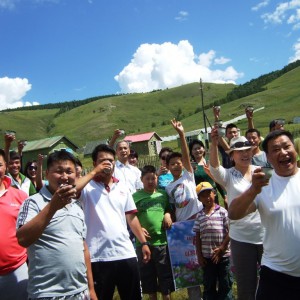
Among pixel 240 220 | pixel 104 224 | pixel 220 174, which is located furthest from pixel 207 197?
pixel 104 224

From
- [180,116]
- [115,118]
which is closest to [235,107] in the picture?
[180,116]

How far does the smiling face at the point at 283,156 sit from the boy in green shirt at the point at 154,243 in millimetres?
2519

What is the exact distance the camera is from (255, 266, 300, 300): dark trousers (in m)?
3.03

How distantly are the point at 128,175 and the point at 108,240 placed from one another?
2.84 m

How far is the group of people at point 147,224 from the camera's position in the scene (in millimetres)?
3035

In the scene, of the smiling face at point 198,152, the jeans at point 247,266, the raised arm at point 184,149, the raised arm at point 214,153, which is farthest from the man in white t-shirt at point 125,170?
the jeans at point 247,266

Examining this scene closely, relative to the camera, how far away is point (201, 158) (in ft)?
21.5

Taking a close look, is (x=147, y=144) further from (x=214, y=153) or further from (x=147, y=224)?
(x=214, y=153)

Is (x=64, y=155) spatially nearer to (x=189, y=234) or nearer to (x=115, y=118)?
(x=189, y=234)

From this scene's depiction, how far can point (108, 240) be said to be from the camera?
407 cm

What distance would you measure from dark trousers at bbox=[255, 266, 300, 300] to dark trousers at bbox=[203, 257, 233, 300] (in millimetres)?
1742

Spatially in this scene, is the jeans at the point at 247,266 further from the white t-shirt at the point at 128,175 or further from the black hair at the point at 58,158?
the white t-shirt at the point at 128,175

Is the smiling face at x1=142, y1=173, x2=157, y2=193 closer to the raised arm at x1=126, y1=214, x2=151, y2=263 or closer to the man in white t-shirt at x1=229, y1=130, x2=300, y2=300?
the raised arm at x1=126, y1=214, x2=151, y2=263

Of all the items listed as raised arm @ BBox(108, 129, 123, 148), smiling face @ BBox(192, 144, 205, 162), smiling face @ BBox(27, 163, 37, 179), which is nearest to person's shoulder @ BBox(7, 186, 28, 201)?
raised arm @ BBox(108, 129, 123, 148)
